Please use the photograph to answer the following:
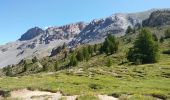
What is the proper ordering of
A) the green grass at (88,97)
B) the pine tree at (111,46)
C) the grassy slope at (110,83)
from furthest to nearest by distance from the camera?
1. the pine tree at (111,46)
2. the grassy slope at (110,83)
3. the green grass at (88,97)

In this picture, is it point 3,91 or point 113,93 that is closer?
point 113,93

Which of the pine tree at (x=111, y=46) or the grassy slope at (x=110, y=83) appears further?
the pine tree at (x=111, y=46)

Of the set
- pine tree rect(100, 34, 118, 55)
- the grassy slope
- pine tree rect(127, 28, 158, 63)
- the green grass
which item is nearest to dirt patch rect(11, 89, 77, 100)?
the grassy slope

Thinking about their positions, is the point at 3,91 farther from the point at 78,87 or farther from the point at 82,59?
the point at 82,59

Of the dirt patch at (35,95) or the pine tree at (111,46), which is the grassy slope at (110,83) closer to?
the dirt patch at (35,95)

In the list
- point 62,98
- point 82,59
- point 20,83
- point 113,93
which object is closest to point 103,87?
point 113,93

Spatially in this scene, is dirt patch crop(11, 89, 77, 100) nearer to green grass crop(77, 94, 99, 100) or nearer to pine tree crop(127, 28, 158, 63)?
green grass crop(77, 94, 99, 100)

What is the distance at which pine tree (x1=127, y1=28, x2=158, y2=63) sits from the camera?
318 feet

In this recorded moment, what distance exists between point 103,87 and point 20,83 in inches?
465

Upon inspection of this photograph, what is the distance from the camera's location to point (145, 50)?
100750 millimetres

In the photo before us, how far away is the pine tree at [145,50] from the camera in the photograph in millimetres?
97000

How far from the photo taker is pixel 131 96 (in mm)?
33344

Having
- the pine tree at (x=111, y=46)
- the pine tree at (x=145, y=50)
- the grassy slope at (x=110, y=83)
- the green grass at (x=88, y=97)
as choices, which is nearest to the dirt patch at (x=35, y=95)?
the grassy slope at (x=110, y=83)

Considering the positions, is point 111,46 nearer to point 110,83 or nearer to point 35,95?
point 110,83
